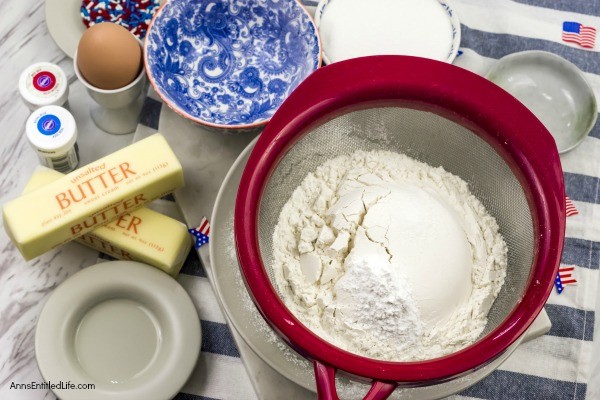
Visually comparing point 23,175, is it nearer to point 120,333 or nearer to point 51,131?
point 51,131

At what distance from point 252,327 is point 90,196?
235mm

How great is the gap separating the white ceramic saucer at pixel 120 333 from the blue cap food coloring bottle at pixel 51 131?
0.47 ft

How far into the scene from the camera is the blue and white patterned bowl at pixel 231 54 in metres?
0.94

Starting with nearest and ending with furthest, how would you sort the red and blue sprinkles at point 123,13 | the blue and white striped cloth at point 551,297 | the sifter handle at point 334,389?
1. the sifter handle at point 334,389
2. the blue and white striped cloth at point 551,297
3. the red and blue sprinkles at point 123,13

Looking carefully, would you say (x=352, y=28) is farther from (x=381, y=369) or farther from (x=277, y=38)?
(x=381, y=369)

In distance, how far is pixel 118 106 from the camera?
3.03ft

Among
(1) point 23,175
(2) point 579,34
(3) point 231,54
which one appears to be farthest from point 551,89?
(1) point 23,175

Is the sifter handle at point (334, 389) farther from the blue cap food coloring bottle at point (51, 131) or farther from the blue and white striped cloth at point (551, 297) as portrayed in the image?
the blue cap food coloring bottle at point (51, 131)

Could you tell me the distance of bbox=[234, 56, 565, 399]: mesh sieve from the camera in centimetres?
67

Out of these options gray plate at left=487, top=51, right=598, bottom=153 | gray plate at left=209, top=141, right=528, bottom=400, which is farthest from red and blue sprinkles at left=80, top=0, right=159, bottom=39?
gray plate at left=487, top=51, right=598, bottom=153

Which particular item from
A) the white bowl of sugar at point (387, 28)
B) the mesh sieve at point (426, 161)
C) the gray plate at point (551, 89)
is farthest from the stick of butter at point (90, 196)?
the gray plate at point (551, 89)

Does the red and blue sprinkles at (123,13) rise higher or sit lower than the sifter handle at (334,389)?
higher

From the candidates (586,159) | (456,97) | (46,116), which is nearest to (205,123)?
(46,116)

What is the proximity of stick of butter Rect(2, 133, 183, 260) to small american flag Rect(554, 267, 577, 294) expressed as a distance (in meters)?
0.47
